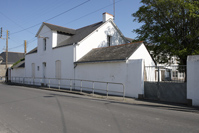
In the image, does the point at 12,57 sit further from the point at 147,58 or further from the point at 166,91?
the point at 166,91

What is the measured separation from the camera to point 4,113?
22.1 ft

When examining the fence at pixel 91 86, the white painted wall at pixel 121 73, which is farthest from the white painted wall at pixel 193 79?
the fence at pixel 91 86

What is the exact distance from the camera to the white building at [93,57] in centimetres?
1169

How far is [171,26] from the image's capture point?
15.5 m

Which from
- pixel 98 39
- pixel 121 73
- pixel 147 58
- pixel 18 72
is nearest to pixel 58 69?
pixel 98 39

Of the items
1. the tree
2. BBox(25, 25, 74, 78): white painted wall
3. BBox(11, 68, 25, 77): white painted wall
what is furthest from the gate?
BBox(11, 68, 25, 77): white painted wall

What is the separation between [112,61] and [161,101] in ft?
14.7

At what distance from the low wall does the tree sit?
4961 millimetres

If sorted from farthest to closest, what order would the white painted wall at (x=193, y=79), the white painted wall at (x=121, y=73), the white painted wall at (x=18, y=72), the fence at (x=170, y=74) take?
the white painted wall at (x=18, y=72) → the white painted wall at (x=121, y=73) → the fence at (x=170, y=74) → the white painted wall at (x=193, y=79)

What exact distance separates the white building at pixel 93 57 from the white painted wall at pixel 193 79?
280 cm

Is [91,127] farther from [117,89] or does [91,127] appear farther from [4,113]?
[117,89]

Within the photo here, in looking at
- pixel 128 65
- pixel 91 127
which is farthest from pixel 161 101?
pixel 91 127

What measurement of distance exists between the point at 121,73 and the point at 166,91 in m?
3.40

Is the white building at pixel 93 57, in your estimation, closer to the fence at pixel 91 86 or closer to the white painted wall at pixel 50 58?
the white painted wall at pixel 50 58
